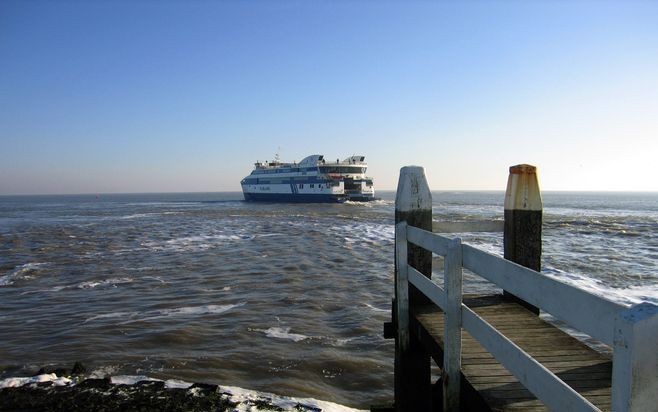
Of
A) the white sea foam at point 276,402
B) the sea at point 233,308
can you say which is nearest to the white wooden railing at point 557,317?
the white sea foam at point 276,402

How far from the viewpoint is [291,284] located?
1174 cm

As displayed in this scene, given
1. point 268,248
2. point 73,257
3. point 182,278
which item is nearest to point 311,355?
point 182,278

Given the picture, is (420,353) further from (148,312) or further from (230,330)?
(148,312)

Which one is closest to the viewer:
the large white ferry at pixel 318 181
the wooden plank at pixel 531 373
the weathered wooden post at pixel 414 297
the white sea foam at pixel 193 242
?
the wooden plank at pixel 531 373

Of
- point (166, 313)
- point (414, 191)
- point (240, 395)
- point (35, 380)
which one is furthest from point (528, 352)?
point (166, 313)

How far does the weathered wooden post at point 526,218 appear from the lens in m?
4.24

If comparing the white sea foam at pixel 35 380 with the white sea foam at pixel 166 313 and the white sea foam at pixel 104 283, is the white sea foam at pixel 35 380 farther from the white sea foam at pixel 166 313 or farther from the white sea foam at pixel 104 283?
the white sea foam at pixel 104 283

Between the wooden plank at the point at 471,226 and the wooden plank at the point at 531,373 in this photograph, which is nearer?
the wooden plank at the point at 531,373

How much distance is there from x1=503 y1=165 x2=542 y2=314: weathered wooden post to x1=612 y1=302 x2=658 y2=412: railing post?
124 inches

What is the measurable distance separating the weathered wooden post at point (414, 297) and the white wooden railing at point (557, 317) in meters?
0.82

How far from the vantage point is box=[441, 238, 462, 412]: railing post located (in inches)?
107

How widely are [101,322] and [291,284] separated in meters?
4.77

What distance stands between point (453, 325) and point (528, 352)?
2.50ft

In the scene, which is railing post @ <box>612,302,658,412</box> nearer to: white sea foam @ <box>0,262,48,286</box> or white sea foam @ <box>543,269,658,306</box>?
white sea foam @ <box>543,269,658,306</box>
